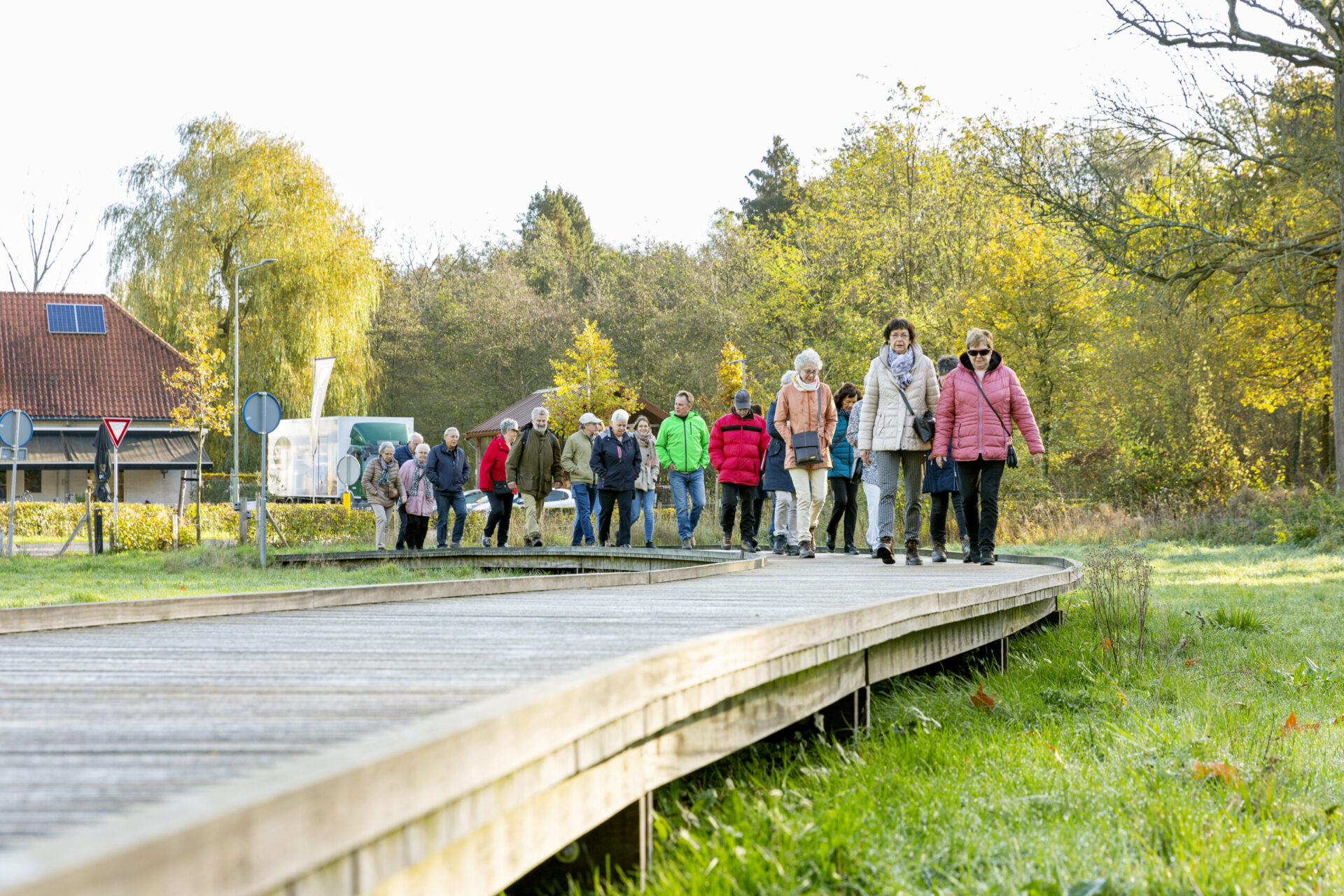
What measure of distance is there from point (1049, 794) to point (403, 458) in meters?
16.0

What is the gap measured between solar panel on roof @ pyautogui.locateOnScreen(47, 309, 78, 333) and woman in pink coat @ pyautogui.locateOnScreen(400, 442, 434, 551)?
1192 inches

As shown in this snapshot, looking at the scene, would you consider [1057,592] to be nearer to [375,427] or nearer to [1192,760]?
[1192,760]

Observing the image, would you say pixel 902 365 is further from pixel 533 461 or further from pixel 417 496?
pixel 417 496

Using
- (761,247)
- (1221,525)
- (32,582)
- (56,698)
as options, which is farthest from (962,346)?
(56,698)

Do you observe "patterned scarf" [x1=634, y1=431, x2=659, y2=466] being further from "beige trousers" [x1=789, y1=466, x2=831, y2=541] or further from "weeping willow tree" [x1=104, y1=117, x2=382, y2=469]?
"weeping willow tree" [x1=104, y1=117, x2=382, y2=469]

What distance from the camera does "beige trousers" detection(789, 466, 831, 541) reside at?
12.0 metres

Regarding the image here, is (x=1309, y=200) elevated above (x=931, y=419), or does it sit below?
above

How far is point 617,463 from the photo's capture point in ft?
52.1

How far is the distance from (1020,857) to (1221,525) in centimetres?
2046

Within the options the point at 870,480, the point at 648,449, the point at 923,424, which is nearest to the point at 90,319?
the point at 648,449

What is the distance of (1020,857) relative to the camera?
12.4 ft

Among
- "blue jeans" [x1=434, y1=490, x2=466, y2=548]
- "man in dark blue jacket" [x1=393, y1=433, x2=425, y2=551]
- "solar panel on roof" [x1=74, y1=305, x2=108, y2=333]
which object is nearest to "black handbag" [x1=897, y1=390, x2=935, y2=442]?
"blue jeans" [x1=434, y1=490, x2=466, y2=548]

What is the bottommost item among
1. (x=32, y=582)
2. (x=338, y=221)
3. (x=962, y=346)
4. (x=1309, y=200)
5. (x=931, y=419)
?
(x=32, y=582)

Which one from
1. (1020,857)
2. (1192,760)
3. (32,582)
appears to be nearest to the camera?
(1020,857)
